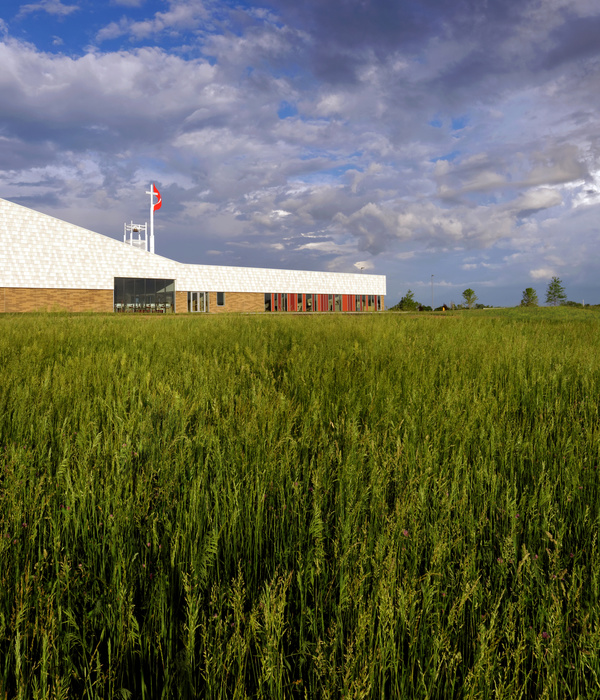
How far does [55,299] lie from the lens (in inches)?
1587

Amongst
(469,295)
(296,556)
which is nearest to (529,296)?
(469,295)

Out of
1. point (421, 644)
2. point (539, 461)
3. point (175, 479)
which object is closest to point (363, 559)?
point (421, 644)

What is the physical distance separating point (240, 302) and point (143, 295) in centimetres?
1300

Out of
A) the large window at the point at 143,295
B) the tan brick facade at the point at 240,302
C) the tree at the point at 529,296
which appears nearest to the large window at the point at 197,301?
the tan brick facade at the point at 240,302

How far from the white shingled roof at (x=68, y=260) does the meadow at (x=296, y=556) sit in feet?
140

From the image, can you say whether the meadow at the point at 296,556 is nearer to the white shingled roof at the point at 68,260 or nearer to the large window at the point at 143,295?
the white shingled roof at the point at 68,260

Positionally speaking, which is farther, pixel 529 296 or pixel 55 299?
pixel 529 296

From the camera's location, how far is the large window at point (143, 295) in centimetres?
4356

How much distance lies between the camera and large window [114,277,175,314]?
4356 centimetres

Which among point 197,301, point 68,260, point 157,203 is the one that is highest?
point 157,203

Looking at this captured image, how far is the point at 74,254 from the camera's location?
4072 centimetres

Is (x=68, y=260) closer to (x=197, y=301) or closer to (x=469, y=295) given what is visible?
(x=197, y=301)

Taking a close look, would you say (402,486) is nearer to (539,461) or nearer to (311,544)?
(311,544)

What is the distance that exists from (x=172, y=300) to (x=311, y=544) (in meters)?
48.8
